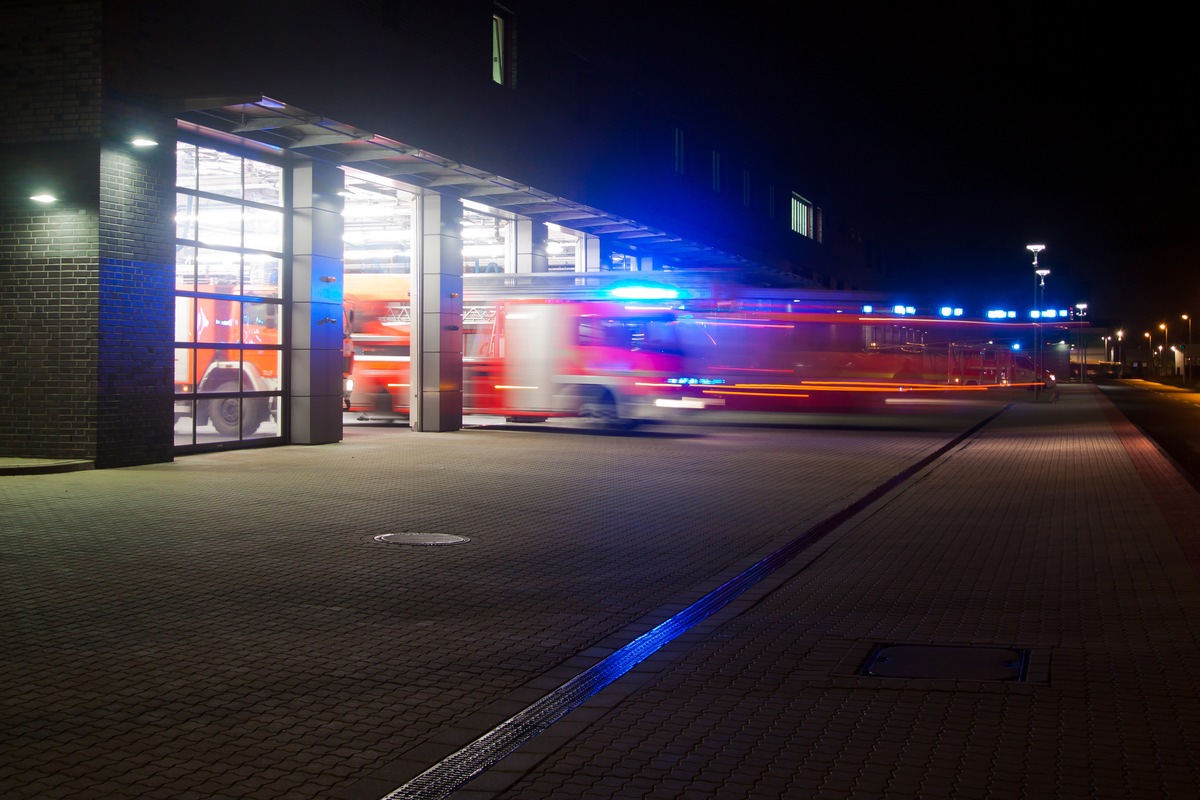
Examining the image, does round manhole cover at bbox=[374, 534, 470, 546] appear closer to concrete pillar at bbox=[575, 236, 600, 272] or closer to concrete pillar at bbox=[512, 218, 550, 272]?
concrete pillar at bbox=[512, 218, 550, 272]

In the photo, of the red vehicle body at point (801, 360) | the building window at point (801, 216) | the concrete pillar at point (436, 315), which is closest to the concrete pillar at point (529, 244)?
the red vehicle body at point (801, 360)

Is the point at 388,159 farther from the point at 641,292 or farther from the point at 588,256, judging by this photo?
the point at 588,256

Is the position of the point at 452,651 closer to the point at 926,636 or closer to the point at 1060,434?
the point at 926,636

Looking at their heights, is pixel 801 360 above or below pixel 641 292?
below

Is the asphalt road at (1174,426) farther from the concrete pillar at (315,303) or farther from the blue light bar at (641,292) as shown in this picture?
the concrete pillar at (315,303)

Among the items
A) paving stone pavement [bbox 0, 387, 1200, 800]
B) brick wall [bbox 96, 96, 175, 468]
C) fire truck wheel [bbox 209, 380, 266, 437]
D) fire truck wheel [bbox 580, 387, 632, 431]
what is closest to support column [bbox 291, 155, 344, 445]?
fire truck wheel [bbox 209, 380, 266, 437]

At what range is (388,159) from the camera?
2186 cm

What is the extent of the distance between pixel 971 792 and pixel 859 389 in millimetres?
28858

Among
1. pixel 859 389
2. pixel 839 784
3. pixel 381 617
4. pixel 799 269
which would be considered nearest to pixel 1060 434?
pixel 859 389

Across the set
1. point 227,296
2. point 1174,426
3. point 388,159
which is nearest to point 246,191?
point 227,296

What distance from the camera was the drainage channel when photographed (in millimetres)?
4785

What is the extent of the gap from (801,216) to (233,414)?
40.6 metres

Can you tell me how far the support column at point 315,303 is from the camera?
21297 mm

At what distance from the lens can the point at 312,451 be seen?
2050 cm
